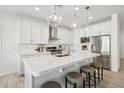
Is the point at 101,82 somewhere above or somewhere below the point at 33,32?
below

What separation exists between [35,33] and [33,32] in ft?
0.38

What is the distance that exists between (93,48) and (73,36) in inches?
88.6

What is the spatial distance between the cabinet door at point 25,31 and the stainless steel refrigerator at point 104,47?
3.50 m

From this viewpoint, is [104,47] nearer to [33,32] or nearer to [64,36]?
[64,36]

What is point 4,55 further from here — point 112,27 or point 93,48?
point 112,27

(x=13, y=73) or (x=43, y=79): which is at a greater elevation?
(x=43, y=79)

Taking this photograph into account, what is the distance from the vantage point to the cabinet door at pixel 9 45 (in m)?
3.96

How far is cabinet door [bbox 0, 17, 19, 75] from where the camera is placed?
3.96 metres

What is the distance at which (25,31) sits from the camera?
13.9ft

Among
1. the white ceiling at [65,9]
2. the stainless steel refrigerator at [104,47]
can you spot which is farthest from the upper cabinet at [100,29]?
the white ceiling at [65,9]

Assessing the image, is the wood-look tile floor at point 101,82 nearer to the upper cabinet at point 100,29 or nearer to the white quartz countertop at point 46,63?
the white quartz countertop at point 46,63

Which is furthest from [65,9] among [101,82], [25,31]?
[101,82]
